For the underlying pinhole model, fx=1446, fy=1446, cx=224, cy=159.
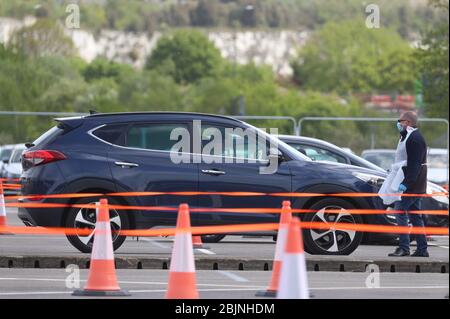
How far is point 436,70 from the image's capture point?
4534cm

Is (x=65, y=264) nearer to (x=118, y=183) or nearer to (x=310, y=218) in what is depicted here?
(x=118, y=183)

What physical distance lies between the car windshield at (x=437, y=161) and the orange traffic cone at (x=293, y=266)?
24.4 m

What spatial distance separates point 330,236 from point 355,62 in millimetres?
162002

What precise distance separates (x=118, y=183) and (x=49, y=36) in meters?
77.3

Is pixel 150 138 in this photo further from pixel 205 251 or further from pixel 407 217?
pixel 407 217

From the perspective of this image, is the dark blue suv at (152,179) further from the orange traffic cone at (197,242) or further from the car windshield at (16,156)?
the car windshield at (16,156)

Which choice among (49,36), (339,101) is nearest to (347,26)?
(339,101)

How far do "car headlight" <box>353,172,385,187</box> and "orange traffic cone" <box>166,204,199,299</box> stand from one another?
5.98 meters

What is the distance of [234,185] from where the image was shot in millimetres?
16812

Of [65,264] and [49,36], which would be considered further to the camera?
[49,36]

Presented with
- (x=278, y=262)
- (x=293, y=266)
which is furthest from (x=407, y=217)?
(x=293, y=266)
